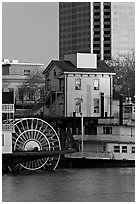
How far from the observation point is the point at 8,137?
4141 cm

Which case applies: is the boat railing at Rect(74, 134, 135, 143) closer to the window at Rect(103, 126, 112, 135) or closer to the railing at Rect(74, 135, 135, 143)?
the railing at Rect(74, 135, 135, 143)

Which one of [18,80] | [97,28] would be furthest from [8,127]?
[97,28]

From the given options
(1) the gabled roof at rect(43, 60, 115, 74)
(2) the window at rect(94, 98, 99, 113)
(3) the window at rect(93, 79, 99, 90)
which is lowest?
(2) the window at rect(94, 98, 99, 113)

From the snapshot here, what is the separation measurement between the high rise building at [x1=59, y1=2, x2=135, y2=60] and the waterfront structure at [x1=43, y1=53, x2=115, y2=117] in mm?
80773

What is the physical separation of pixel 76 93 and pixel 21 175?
14.0 metres

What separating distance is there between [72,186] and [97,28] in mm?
103034

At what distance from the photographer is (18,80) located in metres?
87.4

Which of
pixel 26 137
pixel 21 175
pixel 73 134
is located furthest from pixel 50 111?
pixel 21 175

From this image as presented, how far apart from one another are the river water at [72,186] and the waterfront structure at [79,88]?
31.5 ft

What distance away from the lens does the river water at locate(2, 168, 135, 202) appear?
102 feet

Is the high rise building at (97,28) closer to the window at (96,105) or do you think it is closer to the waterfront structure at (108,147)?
the window at (96,105)

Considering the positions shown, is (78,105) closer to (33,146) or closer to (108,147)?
(108,147)

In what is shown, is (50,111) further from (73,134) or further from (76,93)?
(73,134)

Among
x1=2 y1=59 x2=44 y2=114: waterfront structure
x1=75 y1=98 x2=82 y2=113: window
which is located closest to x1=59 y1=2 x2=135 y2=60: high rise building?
x1=2 y1=59 x2=44 y2=114: waterfront structure
